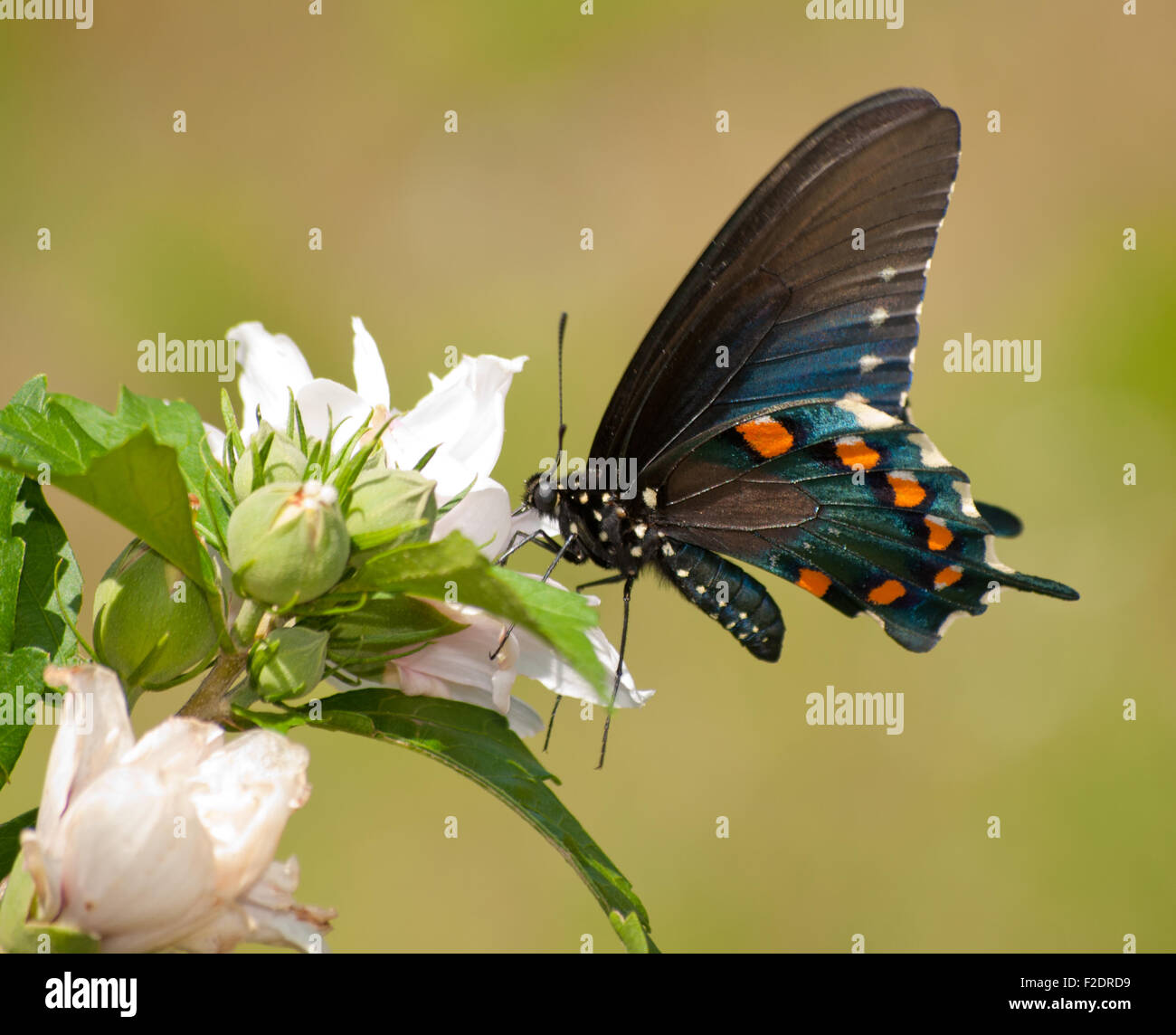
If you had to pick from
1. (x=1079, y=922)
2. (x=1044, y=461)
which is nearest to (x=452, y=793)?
(x=1079, y=922)

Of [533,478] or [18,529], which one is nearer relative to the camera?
[18,529]

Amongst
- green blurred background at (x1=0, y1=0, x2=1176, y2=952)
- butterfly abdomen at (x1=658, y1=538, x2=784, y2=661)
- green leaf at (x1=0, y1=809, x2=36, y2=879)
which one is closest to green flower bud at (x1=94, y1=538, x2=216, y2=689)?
green leaf at (x1=0, y1=809, x2=36, y2=879)

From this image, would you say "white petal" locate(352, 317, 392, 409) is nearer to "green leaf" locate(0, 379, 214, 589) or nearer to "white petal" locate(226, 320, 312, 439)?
"white petal" locate(226, 320, 312, 439)

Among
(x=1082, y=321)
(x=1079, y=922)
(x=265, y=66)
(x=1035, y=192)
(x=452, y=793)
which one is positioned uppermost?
(x=265, y=66)

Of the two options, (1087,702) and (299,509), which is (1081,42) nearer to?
(1087,702)

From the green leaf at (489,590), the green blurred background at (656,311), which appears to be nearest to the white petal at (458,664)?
the green leaf at (489,590)

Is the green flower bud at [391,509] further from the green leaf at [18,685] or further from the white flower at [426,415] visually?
the green leaf at [18,685]

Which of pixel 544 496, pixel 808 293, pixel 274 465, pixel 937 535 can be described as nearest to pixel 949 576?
pixel 937 535
